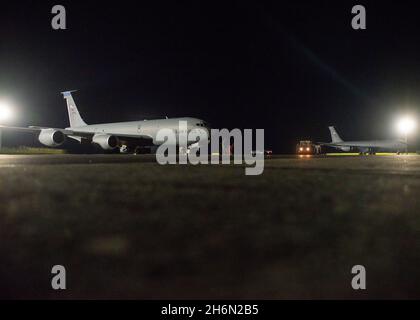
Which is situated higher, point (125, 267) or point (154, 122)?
point (154, 122)

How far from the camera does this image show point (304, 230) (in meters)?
4.37

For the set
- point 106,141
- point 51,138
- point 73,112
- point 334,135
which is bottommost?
point 106,141

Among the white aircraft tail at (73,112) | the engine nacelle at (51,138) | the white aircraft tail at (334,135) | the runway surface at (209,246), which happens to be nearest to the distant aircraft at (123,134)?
the engine nacelle at (51,138)

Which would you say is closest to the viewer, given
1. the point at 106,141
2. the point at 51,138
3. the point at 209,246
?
the point at 209,246

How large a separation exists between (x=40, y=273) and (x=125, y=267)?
59 cm

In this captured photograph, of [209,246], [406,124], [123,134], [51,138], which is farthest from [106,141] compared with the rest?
[406,124]

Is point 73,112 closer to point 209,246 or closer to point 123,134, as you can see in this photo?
point 123,134

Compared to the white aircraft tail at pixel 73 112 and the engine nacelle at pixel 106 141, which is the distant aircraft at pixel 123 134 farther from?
the white aircraft tail at pixel 73 112

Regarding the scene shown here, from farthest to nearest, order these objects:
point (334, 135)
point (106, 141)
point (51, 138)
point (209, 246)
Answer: point (334, 135)
point (106, 141)
point (51, 138)
point (209, 246)

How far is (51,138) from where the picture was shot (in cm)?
3288

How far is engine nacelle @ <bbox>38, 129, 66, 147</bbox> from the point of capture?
3291 cm
